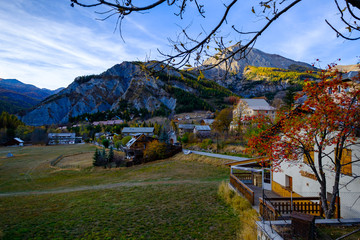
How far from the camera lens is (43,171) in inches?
1174

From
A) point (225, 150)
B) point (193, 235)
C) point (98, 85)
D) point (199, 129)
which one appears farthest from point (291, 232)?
point (98, 85)

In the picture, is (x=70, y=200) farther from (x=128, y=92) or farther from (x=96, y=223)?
(x=128, y=92)

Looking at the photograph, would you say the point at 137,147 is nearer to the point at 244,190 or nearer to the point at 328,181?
the point at 244,190

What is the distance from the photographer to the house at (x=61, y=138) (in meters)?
86.4

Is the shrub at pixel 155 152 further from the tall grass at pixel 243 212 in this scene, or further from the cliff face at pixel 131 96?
the cliff face at pixel 131 96

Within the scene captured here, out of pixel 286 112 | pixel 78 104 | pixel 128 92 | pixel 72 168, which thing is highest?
pixel 128 92

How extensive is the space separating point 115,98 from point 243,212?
178369 mm

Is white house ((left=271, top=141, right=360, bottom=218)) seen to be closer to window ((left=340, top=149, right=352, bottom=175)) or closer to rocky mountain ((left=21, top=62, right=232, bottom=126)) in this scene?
window ((left=340, top=149, right=352, bottom=175))

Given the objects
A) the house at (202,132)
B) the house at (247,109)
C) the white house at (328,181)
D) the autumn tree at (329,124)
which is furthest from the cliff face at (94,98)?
Answer: the autumn tree at (329,124)

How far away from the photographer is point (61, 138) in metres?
89.1

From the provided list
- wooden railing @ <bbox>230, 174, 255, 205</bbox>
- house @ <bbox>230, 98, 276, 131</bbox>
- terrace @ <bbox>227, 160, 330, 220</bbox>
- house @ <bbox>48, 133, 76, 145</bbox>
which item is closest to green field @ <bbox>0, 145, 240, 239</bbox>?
wooden railing @ <bbox>230, 174, 255, 205</bbox>

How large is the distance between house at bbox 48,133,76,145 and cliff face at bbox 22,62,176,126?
2108 inches

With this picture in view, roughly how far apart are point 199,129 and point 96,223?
41.7 metres

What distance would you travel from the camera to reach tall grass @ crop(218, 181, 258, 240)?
6.89 metres
